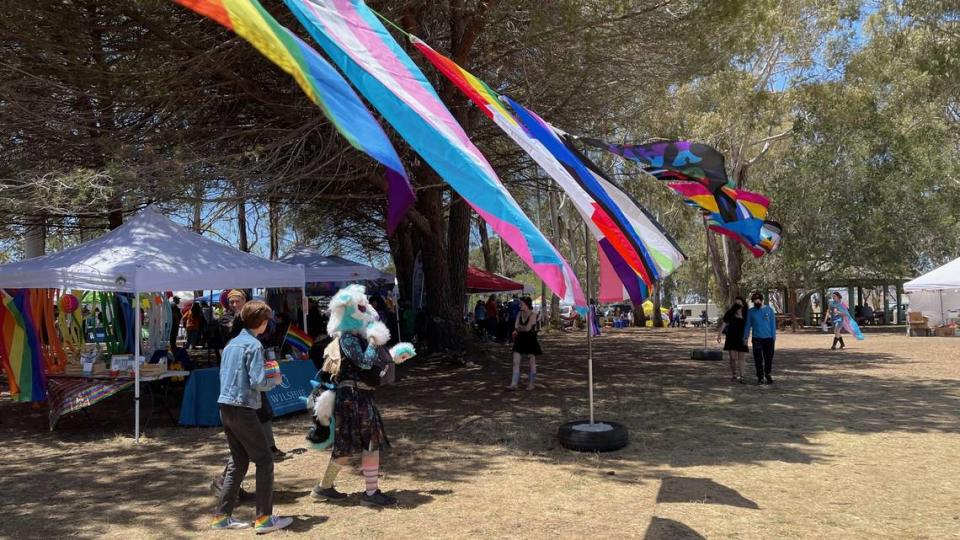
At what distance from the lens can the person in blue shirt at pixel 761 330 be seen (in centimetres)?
1120

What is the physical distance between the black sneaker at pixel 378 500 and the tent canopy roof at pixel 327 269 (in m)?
9.95

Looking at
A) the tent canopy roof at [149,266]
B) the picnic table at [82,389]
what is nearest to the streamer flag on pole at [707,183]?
the tent canopy roof at [149,266]

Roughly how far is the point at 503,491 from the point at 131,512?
2968 mm

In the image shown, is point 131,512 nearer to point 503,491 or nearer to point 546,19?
point 503,491

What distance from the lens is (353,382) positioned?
5297 mm

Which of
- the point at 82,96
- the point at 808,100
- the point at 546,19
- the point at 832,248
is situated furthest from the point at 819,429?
the point at 832,248

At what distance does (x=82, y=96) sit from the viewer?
9.94 meters

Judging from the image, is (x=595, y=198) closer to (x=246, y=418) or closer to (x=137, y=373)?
(x=246, y=418)

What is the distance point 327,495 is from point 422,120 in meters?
3.09

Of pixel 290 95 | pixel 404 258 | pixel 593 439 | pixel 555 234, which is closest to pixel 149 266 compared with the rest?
pixel 290 95

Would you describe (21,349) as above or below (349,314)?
below

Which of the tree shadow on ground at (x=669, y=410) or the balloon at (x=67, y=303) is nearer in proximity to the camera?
the tree shadow on ground at (x=669, y=410)

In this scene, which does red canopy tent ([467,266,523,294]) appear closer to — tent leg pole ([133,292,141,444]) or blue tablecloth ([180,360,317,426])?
blue tablecloth ([180,360,317,426])

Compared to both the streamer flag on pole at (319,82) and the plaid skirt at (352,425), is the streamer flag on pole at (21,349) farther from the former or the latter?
the streamer flag on pole at (319,82)
